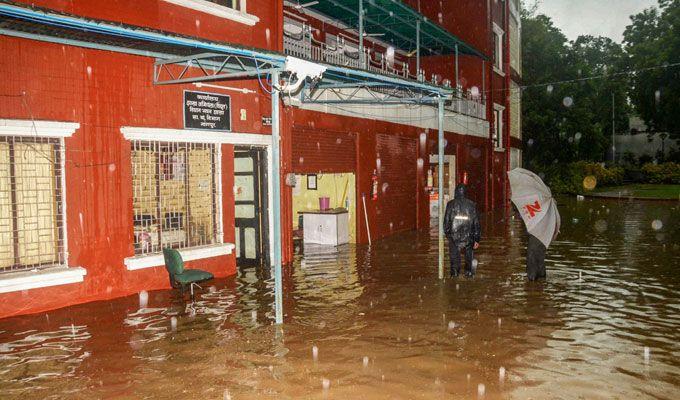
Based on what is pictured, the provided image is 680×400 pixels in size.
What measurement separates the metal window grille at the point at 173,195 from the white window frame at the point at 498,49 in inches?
877

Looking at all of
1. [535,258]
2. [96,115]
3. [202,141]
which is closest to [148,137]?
[96,115]

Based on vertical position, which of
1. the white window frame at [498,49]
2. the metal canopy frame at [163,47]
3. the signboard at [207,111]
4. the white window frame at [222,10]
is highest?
the white window frame at [498,49]

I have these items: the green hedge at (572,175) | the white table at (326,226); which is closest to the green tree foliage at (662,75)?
the green hedge at (572,175)

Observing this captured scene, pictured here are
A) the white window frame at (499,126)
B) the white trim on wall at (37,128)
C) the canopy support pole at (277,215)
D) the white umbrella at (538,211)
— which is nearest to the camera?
the canopy support pole at (277,215)

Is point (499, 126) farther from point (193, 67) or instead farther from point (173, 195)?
point (173, 195)

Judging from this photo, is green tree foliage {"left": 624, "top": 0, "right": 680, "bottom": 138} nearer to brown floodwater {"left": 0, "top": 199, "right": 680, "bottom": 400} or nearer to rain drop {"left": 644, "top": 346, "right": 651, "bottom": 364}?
brown floodwater {"left": 0, "top": 199, "right": 680, "bottom": 400}

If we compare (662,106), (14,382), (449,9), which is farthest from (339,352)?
(662,106)

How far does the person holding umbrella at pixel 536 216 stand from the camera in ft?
36.1

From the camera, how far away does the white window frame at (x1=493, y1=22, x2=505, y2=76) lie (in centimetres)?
3077

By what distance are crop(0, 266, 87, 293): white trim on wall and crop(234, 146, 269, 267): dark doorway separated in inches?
169

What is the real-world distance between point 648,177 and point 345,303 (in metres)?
48.0

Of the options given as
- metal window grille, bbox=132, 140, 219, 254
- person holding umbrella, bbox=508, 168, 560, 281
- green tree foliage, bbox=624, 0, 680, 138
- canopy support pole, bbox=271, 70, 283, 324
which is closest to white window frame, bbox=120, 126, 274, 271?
metal window grille, bbox=132, 140, 219, 254

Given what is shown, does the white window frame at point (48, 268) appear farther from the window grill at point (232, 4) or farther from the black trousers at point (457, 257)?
the black trousers at point (457, 257)

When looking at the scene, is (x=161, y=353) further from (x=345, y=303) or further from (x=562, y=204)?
(x=562, y=204)
